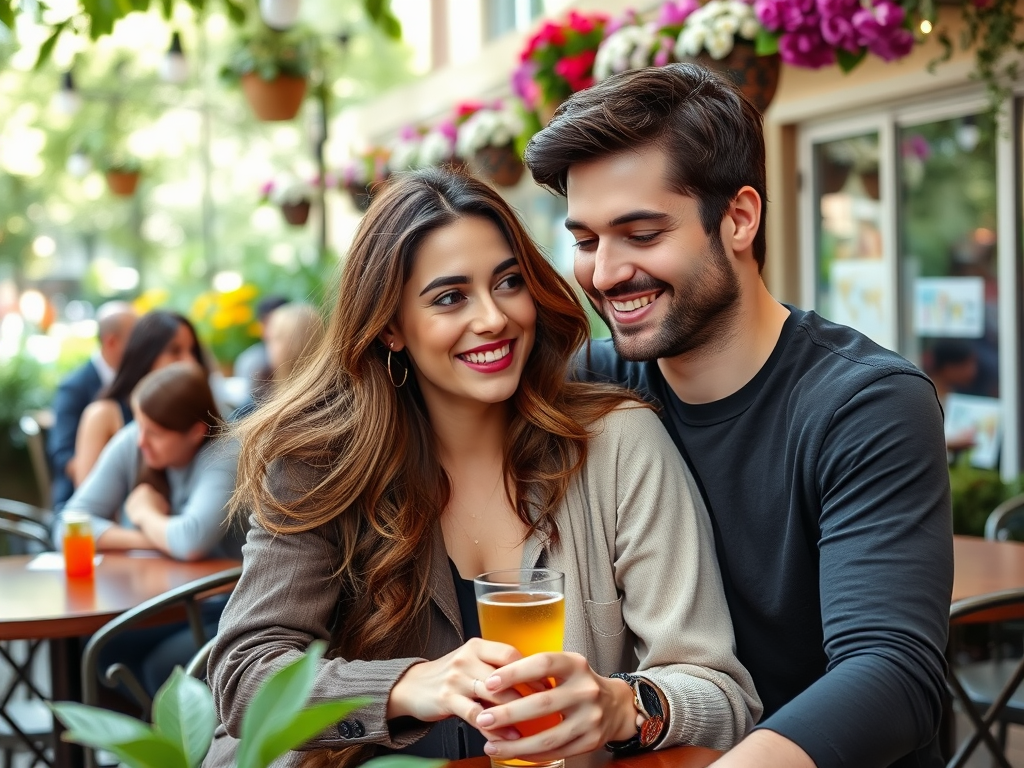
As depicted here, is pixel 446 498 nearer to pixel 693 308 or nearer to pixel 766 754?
pixel 693 308

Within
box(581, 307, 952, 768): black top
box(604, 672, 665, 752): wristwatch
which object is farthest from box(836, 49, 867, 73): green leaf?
box(604, 672, 665, 752): wristwatch

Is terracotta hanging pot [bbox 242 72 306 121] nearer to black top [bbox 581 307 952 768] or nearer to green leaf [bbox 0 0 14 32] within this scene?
green leaf [bbox 0 0 14 32]

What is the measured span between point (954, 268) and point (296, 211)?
206 inches

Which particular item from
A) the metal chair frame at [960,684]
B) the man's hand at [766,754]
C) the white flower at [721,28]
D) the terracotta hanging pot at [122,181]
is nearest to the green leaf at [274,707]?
the man's hand at [766,754]

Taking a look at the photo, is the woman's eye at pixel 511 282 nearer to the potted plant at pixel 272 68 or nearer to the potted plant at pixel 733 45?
the potted plant at pixel 733 45

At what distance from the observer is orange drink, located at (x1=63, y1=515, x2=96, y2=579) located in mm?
3234

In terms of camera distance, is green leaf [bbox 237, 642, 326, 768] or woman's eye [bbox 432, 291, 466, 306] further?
woman's eye [bbox 432, 291, 466, 306]

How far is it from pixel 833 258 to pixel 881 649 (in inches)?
208

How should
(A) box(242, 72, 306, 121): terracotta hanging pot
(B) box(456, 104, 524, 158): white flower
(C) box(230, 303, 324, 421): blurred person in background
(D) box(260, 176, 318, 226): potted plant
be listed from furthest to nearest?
(D) box(260, 176, 318, 226): potted plant → (A) box(242, 72, 306, 121): terracotta hanging pot → (B) box(456, 104, 524, 158): white flower → (C) box(230, 303, 324, 421): blurred person in background

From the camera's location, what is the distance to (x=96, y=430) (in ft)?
15.8

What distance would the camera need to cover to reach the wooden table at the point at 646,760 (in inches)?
61.4

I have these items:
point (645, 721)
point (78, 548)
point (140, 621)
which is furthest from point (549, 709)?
point (78, 548)

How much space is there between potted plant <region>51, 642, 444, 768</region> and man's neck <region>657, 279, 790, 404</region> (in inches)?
51.2

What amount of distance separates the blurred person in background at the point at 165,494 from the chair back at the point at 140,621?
49 centimetres
